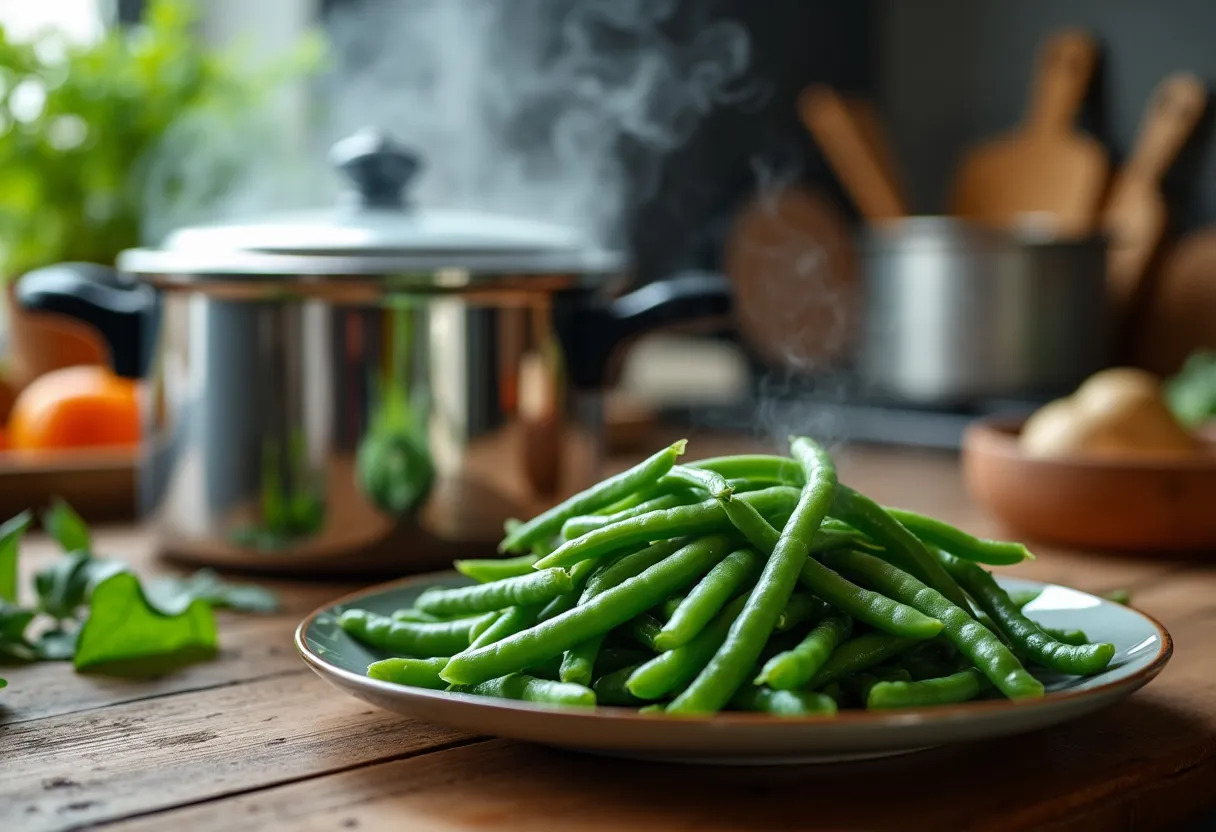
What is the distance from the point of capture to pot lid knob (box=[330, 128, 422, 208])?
1.30 metres

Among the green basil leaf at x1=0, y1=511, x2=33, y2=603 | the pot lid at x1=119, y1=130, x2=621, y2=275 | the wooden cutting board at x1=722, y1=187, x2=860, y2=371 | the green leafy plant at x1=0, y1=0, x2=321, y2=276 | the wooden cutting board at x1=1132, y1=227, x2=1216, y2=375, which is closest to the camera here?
the green basil leaf at x1=0, y1=511, x2=33, y2=603

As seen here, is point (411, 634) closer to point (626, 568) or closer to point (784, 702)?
point (626, 568)

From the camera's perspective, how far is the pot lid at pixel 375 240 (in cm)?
121

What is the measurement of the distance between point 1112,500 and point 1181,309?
1.36 metres

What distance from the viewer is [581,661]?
2.28 feet

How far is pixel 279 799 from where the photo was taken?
2.19 feet

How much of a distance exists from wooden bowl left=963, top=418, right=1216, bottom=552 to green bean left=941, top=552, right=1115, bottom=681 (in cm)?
56

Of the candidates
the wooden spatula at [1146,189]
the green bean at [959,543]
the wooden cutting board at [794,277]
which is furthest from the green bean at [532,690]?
the wooden cutting board at [794,277]

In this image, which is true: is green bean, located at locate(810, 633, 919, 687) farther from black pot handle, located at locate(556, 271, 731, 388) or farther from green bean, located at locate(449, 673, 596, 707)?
black pot handle, located at locate(556, 271, 731, 388)

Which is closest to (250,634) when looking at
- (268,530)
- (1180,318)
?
(268,530)

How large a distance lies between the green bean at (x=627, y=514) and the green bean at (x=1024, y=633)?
0.17 meters

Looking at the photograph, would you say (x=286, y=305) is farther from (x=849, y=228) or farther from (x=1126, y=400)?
(x=849, y=228)

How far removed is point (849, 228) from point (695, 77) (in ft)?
3.88

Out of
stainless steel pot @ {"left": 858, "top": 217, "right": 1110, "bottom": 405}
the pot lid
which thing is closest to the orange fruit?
the pot lid
